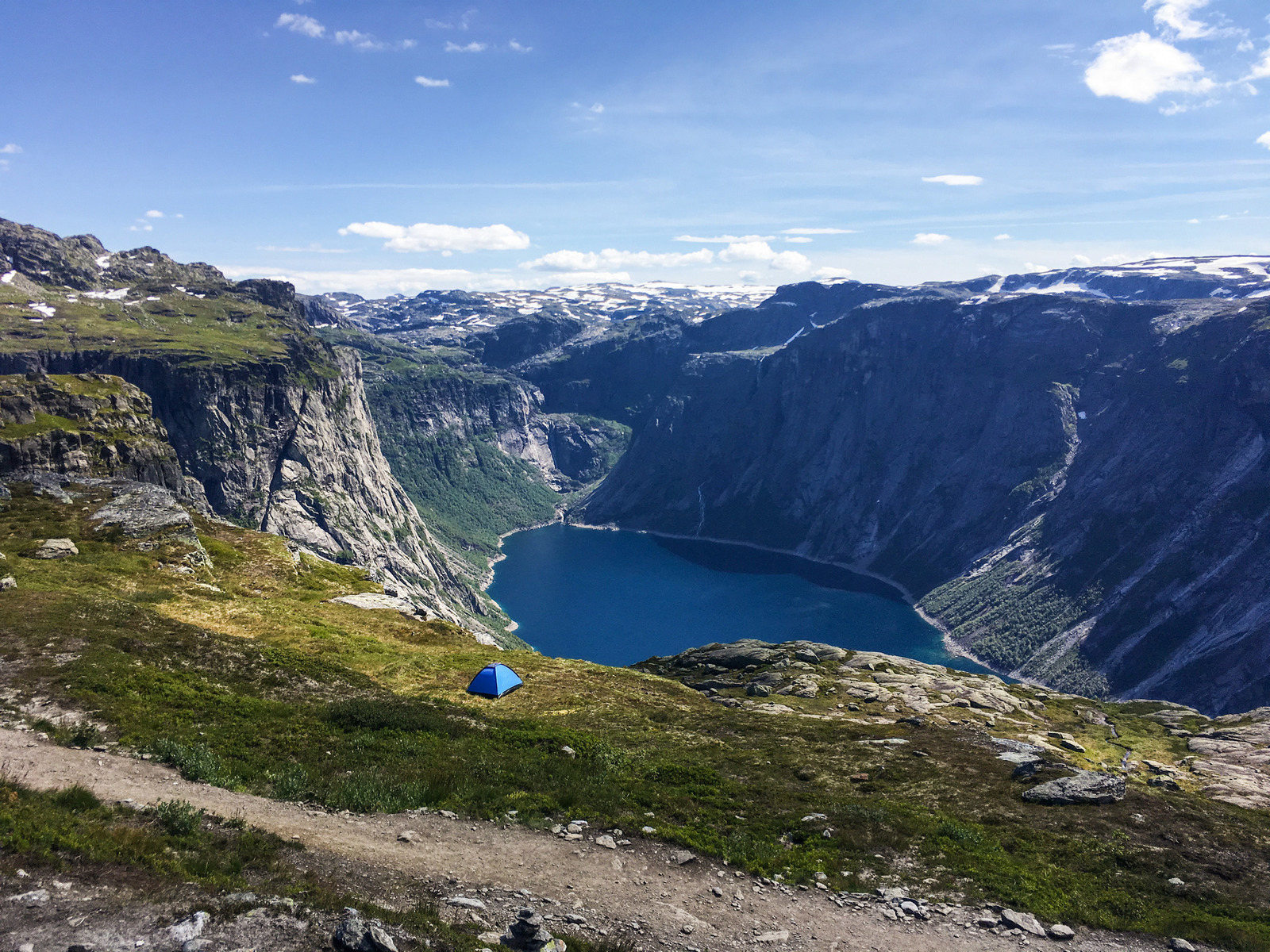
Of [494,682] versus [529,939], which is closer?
[529,939]

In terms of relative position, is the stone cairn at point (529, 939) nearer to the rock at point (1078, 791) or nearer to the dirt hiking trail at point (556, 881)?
the dirt hiking trail at point (556, 881)

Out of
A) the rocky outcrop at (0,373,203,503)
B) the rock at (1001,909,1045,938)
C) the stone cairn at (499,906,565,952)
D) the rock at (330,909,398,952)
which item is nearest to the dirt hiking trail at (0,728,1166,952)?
the rock at (1001,909,1045,938)

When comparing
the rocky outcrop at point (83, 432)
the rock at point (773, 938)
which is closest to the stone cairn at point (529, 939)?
the rock at point (773, 938)

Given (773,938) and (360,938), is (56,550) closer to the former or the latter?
(360,938)

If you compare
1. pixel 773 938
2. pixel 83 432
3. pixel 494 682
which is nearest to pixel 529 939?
pixel 773 938

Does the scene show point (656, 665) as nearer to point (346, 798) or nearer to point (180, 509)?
point (180, 509)

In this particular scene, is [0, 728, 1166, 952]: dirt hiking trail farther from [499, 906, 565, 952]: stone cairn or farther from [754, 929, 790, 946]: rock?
[499, 906, 565, 952]: stone cairn
